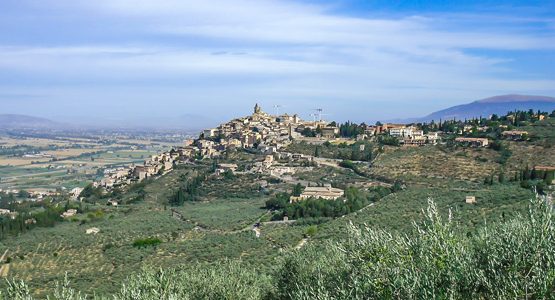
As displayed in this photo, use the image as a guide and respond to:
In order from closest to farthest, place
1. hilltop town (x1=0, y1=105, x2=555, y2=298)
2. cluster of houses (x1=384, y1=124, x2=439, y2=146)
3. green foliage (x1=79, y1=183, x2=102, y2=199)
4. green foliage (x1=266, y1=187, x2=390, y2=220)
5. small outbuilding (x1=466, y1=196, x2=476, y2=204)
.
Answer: hilltop town (x1=0, y1=105, x2=555, y2=298), small outbuilding (x1=466, y1=196, x2=476, y2=204), green foliage (x1=266, y1=187, x2=390, y2=220), green foliage (x1=79, y1=183, x2=102, y2=199), cluster of houses (x1=384, y1=124, x2=439, y2=146)

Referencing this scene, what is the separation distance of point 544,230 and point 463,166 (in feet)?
147

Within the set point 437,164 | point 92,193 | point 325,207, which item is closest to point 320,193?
point 325,207

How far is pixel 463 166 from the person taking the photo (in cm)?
5084

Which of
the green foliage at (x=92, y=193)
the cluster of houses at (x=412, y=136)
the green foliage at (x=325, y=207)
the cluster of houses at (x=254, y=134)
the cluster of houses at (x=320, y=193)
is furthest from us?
the cluster of houses at (x=254, y=134)

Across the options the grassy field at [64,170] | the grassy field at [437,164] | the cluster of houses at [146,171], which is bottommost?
the grassy field at [64,170]

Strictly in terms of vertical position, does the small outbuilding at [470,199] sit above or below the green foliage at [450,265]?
below

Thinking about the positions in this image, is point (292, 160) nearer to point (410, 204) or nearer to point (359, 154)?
point (359, 154)

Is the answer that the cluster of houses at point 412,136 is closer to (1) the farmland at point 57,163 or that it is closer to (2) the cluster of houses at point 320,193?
(2) the cluster of houses at point 320,193

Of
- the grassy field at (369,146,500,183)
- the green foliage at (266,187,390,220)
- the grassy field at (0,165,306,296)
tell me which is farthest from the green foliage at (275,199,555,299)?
the grassy field at (369,146,500,183)

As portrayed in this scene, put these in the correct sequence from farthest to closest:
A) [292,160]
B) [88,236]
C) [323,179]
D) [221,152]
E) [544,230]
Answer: [221,152]
[292,160]
[323,179]
[88,236]
[544,230]

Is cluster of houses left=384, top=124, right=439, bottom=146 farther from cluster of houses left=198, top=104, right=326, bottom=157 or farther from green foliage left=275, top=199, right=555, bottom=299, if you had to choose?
green foliage left=275, top=199, right=555, bottom=299

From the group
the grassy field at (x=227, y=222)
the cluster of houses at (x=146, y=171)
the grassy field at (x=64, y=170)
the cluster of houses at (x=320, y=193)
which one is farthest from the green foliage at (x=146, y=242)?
the grassy field at (x=64, y=170)

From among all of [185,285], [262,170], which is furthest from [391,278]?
[262,170]

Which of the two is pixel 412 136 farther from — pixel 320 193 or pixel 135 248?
pixel 135 248
